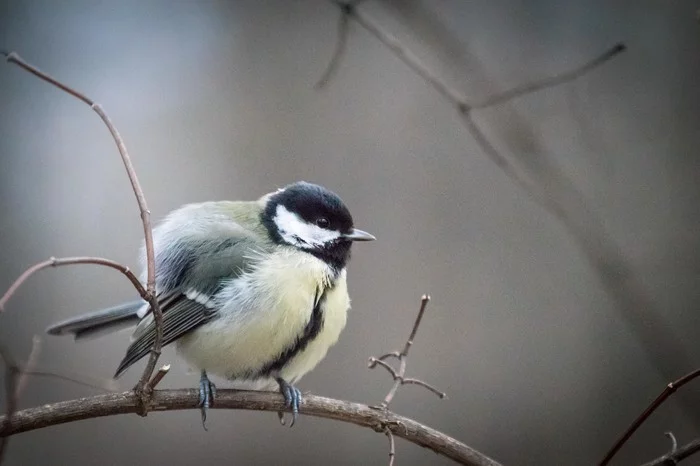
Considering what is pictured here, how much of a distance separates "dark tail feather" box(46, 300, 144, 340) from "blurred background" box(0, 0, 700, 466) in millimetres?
736

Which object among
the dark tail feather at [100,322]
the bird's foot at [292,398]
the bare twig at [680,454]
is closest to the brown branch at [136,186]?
the bird's foot at [292,398]

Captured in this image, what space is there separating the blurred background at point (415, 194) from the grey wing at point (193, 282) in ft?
2.59

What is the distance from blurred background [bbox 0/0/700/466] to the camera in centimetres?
212

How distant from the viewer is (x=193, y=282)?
4.24 ft

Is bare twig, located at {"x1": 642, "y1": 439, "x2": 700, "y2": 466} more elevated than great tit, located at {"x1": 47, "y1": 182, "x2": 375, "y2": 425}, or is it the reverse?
great tit, located at {"x1": 47, "y1": 182, "x2": 375, "y2": 425}

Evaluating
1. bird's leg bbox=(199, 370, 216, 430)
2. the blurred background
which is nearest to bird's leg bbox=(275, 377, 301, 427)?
bird's leg bbox=(199, 370, 216, 430)

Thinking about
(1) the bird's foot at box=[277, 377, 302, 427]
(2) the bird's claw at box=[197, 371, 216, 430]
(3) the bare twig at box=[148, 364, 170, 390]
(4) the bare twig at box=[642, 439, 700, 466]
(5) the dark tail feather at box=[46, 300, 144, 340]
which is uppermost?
(5) the dark tail feather at box=[46, 300, 144, 340]

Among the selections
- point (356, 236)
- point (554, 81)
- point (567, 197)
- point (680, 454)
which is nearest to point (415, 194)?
point (567, 197)

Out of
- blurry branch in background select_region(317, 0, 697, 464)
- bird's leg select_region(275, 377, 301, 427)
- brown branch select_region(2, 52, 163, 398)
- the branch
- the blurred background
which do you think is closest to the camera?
brown branch select_region(2, 52, 163, 398)

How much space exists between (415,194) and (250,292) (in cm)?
101

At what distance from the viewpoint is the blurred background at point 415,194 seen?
6.96 ft

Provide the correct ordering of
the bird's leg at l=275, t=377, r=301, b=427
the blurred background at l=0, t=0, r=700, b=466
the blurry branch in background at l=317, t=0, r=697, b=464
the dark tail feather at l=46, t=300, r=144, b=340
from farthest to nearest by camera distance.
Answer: the blurred background at l=0, t=0, r=700, b=466 < the dark tail feather at l=46, t=300, r=144, b=340 < the bird's leg at l=275, t=377, r=301, b=427 < the blurry branch in background at l=317, t=0, r=697, b=464

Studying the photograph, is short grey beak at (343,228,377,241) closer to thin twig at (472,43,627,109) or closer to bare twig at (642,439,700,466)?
thin twig at (472,43,627,109)

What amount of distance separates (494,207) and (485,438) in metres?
0.72
